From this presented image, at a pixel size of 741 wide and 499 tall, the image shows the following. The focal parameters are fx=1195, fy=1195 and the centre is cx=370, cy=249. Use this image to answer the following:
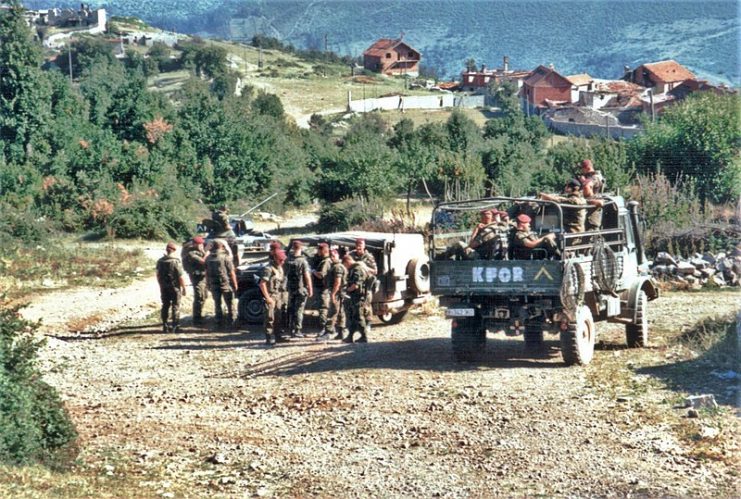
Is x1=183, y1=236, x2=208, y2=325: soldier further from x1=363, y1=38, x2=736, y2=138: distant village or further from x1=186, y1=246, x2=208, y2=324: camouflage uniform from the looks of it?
x1=363, y1=38, x2=736, y2=138: distant village

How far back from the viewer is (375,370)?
55.0 feet

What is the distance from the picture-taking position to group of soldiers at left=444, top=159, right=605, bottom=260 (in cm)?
1642

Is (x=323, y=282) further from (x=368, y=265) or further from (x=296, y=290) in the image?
(x=368, y=265)

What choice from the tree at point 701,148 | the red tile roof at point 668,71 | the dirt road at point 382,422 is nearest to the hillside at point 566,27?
the tree at point 701,148

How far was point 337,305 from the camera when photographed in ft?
64.2

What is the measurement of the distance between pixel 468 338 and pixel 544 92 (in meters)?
55.1

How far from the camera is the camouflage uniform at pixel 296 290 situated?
760 inches

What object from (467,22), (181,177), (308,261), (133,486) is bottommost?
(133,486)

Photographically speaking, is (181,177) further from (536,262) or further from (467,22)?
(536,262)

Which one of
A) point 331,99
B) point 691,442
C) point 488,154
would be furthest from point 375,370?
point 331,99

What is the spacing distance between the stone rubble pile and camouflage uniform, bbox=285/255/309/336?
30.6ft

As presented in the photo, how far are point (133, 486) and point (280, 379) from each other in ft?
16.8

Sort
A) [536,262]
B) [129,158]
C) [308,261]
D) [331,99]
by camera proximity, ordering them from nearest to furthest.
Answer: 1. [536,262]
2. [308,261]
3. [129,158]
4. [331,99]

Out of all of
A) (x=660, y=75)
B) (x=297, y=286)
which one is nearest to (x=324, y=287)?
(x=297, y=286)
